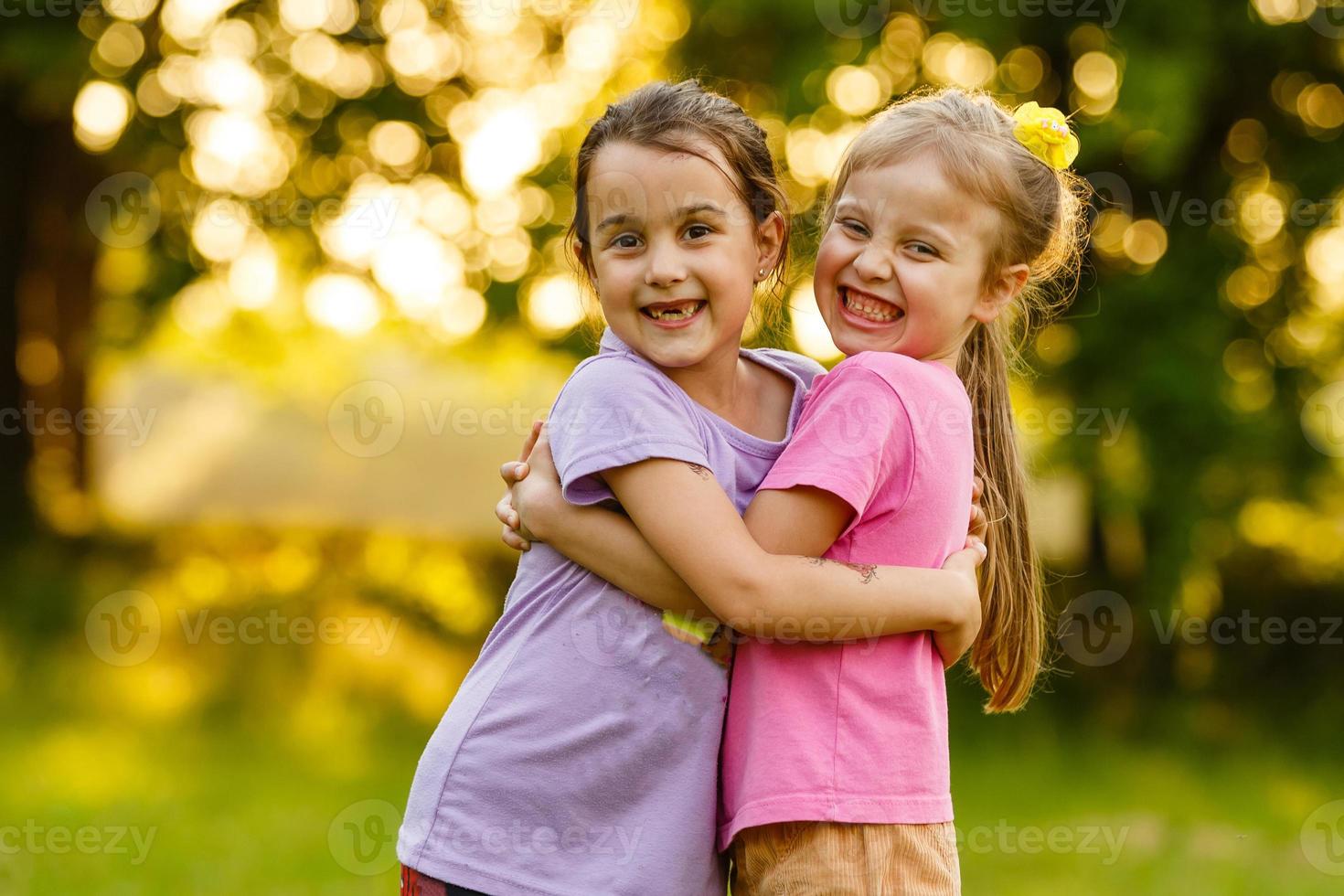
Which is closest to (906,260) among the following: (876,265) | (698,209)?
(876,265)

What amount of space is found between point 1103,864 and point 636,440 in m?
4.79

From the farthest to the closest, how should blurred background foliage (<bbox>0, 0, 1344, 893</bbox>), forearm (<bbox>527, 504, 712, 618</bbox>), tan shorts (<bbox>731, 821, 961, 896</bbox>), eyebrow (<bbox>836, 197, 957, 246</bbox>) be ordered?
blurred background foliage (<bbox>0, 0, 1344, 893</bbox>), eyebrow (<bbox>836, 197, 957, 246</bbox>), forearm (<bbox>527, 504, 712, 618</bbox>), tan shorts (<bbox>731, 821, 961, 896</bbox>)

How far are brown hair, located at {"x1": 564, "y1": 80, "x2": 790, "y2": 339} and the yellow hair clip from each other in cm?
41

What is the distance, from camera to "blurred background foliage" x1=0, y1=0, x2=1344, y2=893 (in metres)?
6.48

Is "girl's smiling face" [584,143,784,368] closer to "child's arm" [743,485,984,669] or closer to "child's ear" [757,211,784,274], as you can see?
"child's ear" [757,211,784,274]

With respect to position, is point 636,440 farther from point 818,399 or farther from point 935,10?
point 935,10

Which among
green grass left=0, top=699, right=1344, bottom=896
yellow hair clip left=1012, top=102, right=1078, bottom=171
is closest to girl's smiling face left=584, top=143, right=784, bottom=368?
yellow hair clip left=1012, top=102, right=1078, bottom=171

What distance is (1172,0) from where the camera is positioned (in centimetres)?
661

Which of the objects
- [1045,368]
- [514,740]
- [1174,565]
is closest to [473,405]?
[1045,368]

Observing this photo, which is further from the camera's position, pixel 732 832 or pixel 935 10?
pixel 935 10

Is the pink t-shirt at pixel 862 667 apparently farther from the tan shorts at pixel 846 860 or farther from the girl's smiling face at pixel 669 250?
the girl's smiling face at pixel 669 250

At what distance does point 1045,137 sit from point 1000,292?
0.89ft

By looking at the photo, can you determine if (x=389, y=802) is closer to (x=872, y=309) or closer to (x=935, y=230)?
(x=872, y=309)

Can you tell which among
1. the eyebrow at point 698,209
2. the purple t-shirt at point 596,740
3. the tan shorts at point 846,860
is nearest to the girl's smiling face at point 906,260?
the eyebrow at point 698,209
